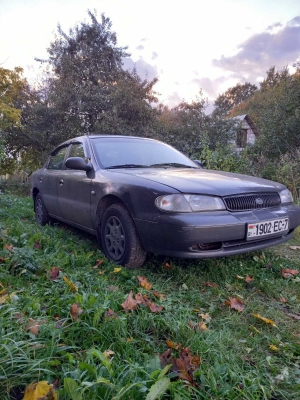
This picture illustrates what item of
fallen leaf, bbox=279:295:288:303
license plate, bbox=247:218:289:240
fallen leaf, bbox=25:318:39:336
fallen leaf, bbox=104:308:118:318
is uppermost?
license plate, bbox=247:218:289:240

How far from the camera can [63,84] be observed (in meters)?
14.3

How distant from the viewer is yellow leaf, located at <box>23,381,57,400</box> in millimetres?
1136

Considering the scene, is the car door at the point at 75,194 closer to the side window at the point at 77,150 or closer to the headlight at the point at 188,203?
→ the side window at the point at 77,150

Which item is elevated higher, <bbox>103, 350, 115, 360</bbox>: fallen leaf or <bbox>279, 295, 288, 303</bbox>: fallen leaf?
<bbox>103, 350, 115, 360</bbox>: fallen leaf

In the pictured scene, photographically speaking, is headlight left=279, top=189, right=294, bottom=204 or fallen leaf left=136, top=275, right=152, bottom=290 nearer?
fallen leaf left=136, top=275, right=152, bottom=290

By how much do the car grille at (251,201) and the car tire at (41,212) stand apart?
3.25 meters

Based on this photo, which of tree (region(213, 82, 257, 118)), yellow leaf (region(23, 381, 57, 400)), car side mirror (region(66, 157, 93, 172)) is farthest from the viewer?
tree (region(213, 82, 257, 118))

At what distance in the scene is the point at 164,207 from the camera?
2.43 m

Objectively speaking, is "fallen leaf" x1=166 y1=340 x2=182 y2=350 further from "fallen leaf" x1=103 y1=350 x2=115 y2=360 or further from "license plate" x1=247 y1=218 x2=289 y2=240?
"license plate" x1=247 y1=218 x2=289 y2=240

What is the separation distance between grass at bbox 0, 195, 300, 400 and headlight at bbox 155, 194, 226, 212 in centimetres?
65

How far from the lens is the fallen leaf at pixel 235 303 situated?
218 cm

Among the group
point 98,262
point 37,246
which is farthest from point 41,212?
→ point 98,262

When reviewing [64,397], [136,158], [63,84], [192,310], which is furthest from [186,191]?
[63,84]

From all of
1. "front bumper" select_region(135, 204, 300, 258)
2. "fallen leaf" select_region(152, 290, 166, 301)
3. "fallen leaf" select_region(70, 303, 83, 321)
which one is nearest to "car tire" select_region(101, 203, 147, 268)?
"front bumper" select_region(135, 204, 300, 258)
